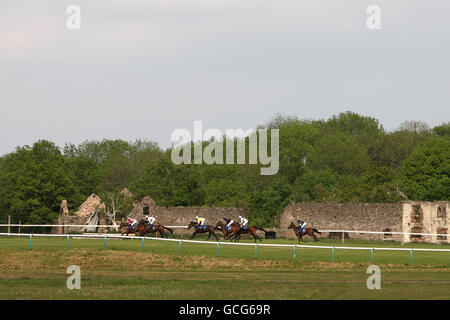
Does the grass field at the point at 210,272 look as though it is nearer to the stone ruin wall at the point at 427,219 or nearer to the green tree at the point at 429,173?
the stone ruin wall at the point at 427,219

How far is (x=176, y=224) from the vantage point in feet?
187

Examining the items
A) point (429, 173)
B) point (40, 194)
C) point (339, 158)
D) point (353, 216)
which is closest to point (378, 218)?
point (353, 216)

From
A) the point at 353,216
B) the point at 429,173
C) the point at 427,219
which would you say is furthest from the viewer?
the point at 429,173

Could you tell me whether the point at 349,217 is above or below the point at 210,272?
above

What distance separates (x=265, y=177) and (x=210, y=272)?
6414cm

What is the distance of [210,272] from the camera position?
31.4 meters

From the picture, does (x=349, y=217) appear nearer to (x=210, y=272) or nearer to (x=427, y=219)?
(x=427, y=219)

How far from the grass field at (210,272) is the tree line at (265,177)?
931 inches

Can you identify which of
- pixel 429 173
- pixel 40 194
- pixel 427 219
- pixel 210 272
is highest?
pixel 429 173

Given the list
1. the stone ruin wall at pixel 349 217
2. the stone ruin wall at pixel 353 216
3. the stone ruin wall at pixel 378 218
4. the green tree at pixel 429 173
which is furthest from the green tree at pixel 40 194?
the green tree at pixel 429 173

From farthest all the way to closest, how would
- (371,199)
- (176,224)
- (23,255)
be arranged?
(371,199), (176,224), (23,255)
